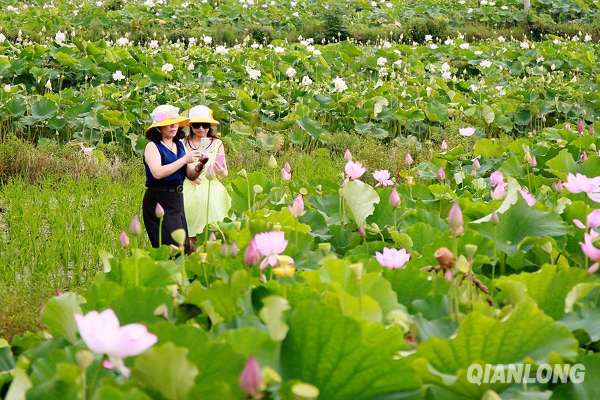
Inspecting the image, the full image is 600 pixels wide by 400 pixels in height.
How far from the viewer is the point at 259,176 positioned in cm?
262

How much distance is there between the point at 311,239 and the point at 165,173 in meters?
1.54

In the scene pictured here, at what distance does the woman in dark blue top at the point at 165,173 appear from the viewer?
3.39 meters

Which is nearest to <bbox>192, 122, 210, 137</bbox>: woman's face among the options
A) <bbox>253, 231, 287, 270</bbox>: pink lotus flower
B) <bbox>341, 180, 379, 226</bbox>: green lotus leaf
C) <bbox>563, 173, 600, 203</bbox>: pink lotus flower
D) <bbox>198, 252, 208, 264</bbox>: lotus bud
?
<bbox>341, 180, 379, 226</bbox>: green lotus leaf

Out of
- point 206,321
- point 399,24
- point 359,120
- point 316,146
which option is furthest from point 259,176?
point 399,24

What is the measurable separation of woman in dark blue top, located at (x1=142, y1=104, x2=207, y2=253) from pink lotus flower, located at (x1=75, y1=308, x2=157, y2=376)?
2384 mm

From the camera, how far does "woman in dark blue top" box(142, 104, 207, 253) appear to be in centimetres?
339

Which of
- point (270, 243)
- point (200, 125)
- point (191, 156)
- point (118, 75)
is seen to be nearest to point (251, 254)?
point (270, 243)

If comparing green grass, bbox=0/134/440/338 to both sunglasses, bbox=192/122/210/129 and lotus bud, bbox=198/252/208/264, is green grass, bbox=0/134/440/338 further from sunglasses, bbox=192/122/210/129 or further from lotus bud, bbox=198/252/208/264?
lotus bud, bbox=198/252/208/264

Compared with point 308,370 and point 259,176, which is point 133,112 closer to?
point 259,176

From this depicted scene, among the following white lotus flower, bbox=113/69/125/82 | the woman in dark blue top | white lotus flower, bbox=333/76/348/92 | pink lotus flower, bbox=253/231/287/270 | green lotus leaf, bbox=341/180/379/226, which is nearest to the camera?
pink lotus flower, bbox=253/231/287/270

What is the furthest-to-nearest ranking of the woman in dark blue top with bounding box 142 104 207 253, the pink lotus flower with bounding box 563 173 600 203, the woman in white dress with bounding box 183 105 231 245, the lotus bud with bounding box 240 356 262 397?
the woman in white dress with bounding box 183 105 231 245 < the woman in dark blue top with bounding box 142 104 207 253 < the pink lotus flower with bounding box 563 173 600 203 < the lotus bud with bounding box 240 356 262 397

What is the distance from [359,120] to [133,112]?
5.85ft

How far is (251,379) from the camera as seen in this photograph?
35.7 inches

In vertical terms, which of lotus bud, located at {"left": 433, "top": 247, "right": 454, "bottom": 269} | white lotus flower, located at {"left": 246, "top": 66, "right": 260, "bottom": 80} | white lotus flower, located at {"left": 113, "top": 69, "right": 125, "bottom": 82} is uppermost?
lotus bud, located at {"left": 433, "top": 247, "right": 454, "bottom": 269}
